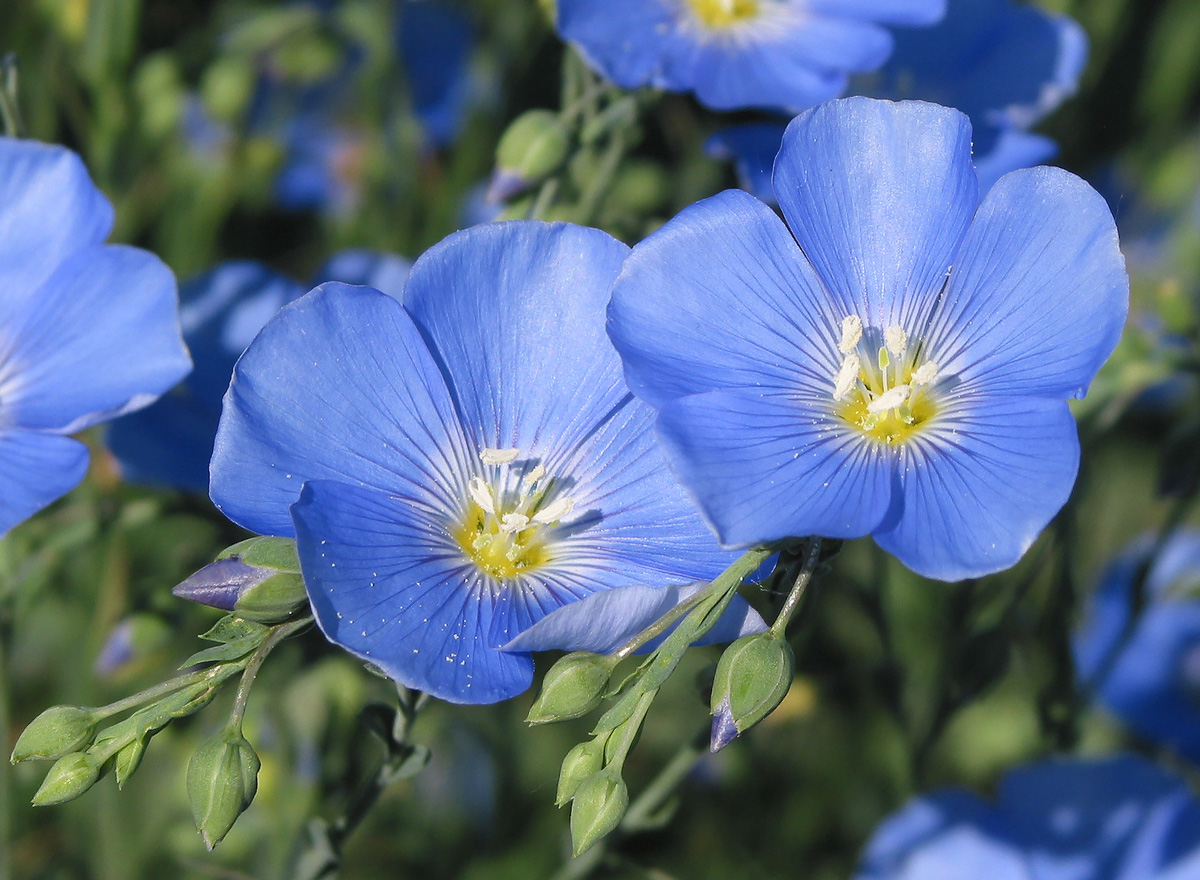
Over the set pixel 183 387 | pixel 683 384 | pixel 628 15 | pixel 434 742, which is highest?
pixel 628 15

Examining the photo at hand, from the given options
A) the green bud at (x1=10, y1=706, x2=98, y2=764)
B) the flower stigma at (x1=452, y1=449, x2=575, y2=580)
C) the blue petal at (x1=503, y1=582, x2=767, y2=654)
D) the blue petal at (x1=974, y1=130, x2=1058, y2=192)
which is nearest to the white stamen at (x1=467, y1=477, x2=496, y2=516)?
the flower stigma at (x1=452, y1=449, x2=575, y2=580)

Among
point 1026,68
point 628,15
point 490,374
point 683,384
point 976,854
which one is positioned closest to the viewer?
point 683,384

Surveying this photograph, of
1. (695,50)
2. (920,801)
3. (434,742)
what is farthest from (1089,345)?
(434,742)

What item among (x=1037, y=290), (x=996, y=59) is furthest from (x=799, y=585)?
(x=996, y=59)

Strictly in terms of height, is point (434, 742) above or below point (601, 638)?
below

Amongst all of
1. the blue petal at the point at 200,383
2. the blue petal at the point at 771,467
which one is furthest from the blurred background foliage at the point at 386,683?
the blue petal at the point at 771,467

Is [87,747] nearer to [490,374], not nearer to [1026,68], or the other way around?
[490,374]

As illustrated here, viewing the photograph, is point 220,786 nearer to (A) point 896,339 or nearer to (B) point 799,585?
(B) point 799,585
